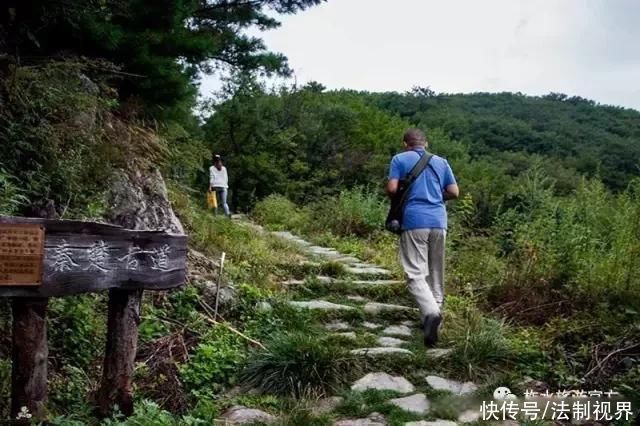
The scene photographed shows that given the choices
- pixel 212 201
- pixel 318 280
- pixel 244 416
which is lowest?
pixel 244 416

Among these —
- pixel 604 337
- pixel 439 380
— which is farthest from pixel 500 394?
pixel 604 337

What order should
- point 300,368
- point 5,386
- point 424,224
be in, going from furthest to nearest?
point 424,224 → point 300,368 → point 5,386

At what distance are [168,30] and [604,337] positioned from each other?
182 inches

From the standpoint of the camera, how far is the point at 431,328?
4.95m

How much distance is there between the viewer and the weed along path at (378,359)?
3.89 metres

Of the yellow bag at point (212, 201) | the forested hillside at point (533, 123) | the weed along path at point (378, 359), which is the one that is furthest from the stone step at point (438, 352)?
the forested hillside at point (533, 123)

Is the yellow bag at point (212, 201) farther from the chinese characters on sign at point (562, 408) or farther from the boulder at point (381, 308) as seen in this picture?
the chinese characters on sign at point (562, 408)

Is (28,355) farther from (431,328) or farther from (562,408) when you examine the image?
(562,408)

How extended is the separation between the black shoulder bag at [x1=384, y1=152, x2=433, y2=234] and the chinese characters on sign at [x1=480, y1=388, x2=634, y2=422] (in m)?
1.80

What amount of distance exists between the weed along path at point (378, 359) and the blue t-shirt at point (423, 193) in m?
0.97

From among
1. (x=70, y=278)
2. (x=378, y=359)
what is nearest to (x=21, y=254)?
(x=70, y=278)

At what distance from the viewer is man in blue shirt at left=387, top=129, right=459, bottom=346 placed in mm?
5275

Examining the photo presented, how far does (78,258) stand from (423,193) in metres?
3.09

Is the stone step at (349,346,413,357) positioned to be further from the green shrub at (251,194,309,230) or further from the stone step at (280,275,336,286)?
the green shrub at (251,194,309,230)
